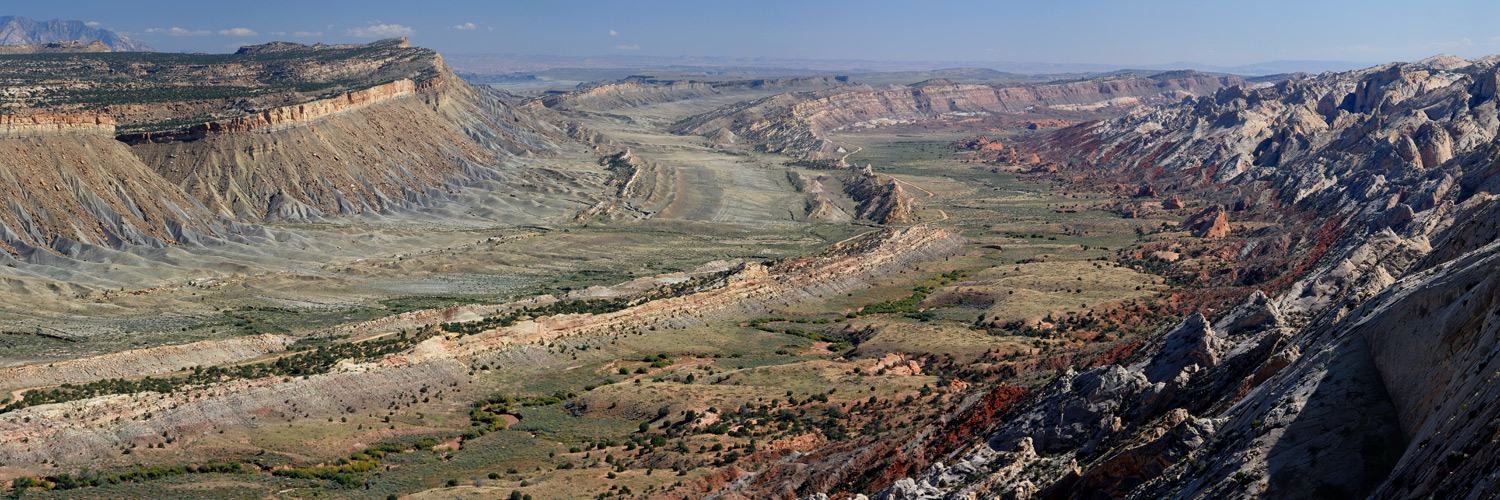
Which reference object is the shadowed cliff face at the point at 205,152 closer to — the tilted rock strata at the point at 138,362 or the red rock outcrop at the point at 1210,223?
the tilted rock strata at the point at 138,362

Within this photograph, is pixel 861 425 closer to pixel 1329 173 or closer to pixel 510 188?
pixel 1329 173

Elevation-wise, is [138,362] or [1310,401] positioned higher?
[1310,401]

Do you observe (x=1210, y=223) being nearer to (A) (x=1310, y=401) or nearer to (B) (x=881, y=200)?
(B) (x=881, y=200)

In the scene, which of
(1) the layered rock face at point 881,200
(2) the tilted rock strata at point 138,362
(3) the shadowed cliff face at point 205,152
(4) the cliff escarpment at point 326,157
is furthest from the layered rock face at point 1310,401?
(4) the cliff escarpment at point 326,157

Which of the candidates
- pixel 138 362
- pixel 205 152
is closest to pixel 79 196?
pixel 205 152

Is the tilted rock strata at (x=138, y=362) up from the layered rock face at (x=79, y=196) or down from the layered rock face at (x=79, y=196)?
down

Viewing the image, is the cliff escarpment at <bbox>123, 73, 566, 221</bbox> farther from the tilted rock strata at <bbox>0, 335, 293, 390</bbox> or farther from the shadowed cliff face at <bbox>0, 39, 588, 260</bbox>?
the tilted rock strata at <bbox>0, 335, 293, 390</bbox>

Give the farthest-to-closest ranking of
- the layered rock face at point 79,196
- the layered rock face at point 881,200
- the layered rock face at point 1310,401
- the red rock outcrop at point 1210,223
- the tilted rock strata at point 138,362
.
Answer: the layered rock face at point 881,200, the red rock outcrop at point 1210,223, the layered rock face at point 79,196, the tilted rock strata at point 138,362, the layered rock face at point 1310,401

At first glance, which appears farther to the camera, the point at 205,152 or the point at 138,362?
the point at 205,152

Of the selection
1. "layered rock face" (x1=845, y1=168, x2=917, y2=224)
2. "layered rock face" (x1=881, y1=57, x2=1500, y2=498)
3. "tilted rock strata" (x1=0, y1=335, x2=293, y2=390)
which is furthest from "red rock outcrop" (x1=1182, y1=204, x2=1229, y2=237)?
"tilted rock strata" (x1=0, y1=335, x2=293, y2=390)

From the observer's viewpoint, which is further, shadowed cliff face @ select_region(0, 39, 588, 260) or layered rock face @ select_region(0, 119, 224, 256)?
shadowed cliff face @ select_region(0, 39, 588, 260)

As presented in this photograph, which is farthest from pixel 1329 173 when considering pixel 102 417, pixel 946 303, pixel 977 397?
pixel 102 417
